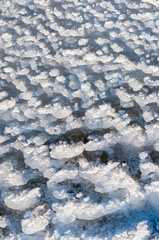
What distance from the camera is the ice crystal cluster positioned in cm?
90

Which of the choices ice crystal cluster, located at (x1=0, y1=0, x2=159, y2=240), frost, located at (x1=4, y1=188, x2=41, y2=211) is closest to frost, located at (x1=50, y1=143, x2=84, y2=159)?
ice crystal cluster, located at (x1=0, y1=0, x2=159, y2=240)

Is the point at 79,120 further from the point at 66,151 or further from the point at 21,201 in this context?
the point at 21,201

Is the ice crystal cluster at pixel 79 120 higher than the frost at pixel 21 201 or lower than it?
higher

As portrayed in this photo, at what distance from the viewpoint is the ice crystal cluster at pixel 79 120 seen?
35.4 inches

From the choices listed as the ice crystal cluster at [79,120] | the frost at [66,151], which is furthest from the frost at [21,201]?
→ the frost at [66,151]

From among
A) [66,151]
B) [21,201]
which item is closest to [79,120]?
[66,151]

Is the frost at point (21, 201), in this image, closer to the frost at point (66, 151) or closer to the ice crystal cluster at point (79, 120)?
the ice crystal cluster at point (79, 120)

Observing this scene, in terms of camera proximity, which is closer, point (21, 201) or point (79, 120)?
point (21, 201)

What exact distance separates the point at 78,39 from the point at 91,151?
0.47 meters

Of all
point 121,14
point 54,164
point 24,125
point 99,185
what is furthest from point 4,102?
point 121,14

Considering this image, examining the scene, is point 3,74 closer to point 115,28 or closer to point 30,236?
→ point 115,28

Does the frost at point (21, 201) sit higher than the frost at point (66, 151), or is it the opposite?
the frost at point (66, 151)

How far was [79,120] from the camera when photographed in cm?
104

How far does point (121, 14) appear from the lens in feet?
4.08
